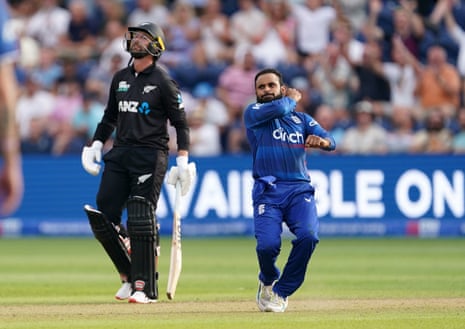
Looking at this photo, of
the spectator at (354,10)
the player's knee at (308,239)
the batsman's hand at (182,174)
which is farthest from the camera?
the spectator at (354,10)

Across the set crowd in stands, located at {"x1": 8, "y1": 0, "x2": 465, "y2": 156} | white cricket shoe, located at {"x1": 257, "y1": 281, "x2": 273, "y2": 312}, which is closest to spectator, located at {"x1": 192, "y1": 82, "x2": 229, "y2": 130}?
crowd in stands, located at {"x1": 8, "y1": 0, "x2": 465, "y2": 156}

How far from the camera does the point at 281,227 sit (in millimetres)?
10117

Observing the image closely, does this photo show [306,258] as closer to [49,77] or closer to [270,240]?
[270,240]

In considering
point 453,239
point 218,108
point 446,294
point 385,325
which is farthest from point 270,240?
point 218,108

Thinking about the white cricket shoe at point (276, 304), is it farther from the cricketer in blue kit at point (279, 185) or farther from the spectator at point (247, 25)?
the spectator at point (247, 25)

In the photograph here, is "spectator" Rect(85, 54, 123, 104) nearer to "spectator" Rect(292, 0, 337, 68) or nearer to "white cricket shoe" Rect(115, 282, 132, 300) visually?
"spectator" Rect(292, 0, 337, 68)

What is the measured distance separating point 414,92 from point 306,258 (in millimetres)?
13349

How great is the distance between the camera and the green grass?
9586 mm

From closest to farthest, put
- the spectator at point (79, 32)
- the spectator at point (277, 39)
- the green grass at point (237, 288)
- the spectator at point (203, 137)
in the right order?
1. the green grass at point (237, 288)
2. the spectator at point (203, 137)
3. the spectator at point (277, 39)
4. the spectator at point (79, 32)

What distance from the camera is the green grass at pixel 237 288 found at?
9586mm

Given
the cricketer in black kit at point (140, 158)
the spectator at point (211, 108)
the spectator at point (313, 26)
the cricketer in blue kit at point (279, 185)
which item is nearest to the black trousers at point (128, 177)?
the cricketer in black kit at point (140, 158)

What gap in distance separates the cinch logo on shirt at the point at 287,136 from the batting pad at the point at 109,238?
72.9 inches

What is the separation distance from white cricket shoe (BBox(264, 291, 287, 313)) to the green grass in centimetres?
13

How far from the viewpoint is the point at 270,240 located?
9.96m
